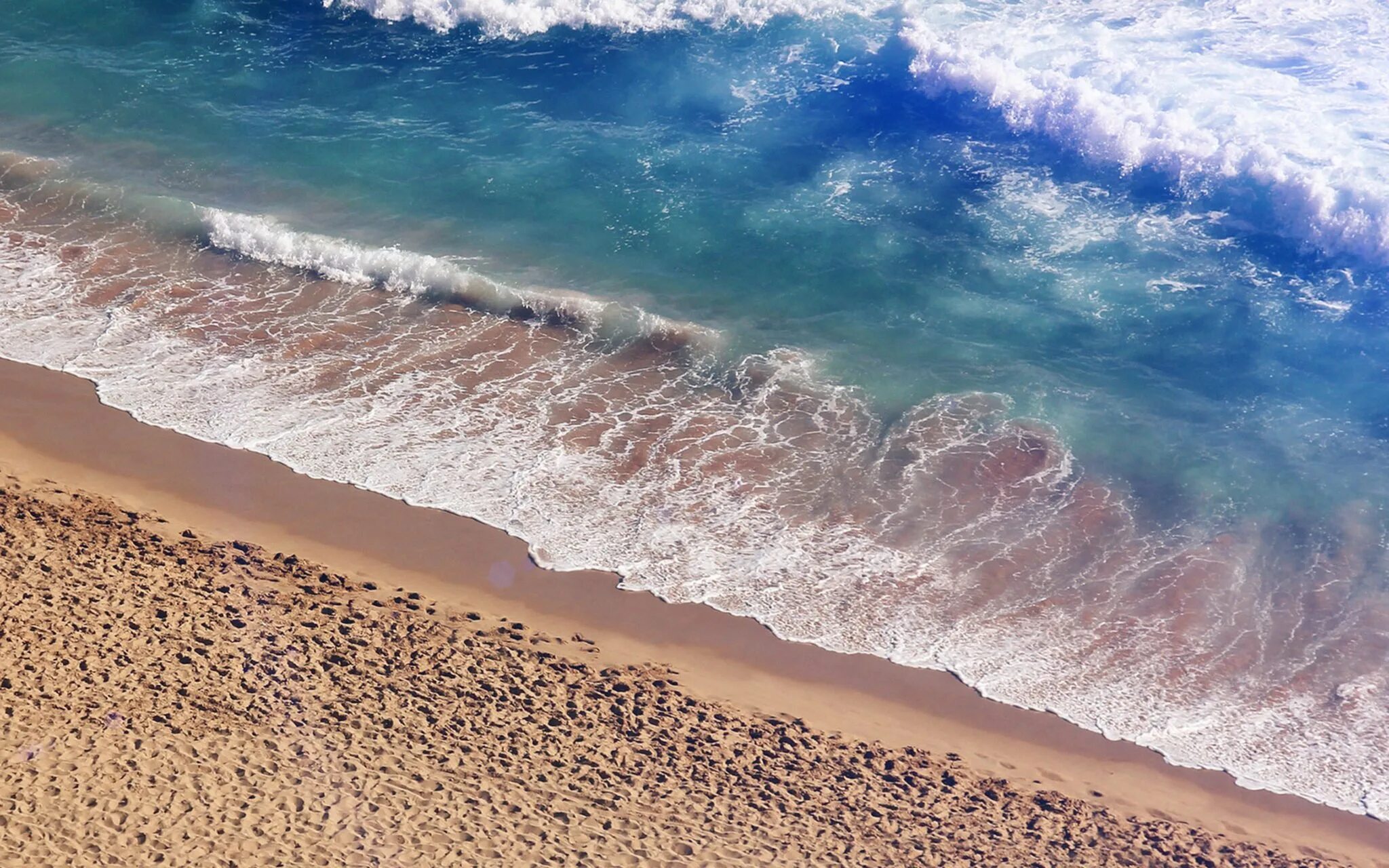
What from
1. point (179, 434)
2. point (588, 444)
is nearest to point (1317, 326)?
point (588, 444)

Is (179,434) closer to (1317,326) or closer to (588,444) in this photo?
(588,444)

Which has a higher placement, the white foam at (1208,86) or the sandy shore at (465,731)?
the white foam at (1208,86)

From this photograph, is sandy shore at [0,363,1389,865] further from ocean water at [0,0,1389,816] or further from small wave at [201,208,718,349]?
small wave at [201,208,718,349]

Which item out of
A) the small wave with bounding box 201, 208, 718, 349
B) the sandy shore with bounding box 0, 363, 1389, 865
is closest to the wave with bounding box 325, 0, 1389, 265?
the small wave with bounding box 201, 208, 718, 349

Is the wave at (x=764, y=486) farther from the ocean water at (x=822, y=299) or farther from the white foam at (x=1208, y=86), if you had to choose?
the white foam at (x=1208, y=86)

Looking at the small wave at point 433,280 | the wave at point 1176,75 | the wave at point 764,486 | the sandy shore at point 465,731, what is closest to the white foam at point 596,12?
the wave at point 1176,75
